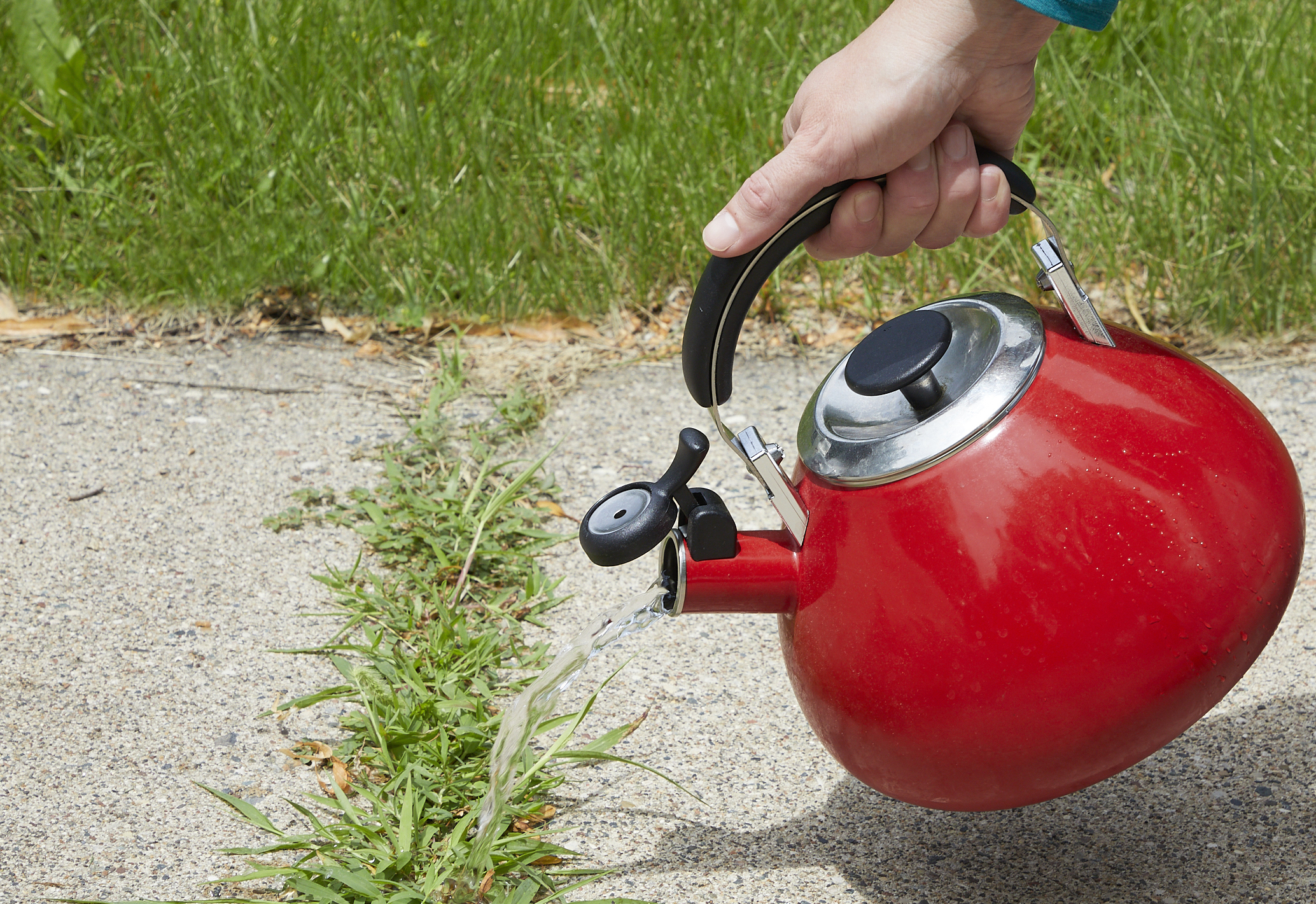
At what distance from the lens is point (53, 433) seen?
261 centimetres

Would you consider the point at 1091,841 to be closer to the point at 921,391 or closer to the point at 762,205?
the point at 921,391

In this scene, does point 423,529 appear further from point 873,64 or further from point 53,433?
point 873,64

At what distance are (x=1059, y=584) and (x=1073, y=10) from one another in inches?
25.8

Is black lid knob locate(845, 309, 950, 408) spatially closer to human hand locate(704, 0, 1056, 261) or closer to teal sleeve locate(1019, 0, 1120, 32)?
human hand locate(704, 0, 1056, 261)

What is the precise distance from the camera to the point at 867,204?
4.54 ft

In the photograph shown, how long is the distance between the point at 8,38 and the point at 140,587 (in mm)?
2139

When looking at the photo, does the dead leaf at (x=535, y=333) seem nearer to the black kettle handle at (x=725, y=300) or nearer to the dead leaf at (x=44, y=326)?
the dead leaf at (x=44, y=326)

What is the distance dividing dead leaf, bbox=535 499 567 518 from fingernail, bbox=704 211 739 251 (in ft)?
3.85

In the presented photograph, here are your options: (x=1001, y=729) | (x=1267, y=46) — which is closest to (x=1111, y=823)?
(x=1001, y=729)

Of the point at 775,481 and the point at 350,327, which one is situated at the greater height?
the point at 775,481

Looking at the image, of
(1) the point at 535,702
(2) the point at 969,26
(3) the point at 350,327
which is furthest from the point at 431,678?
(3) the point at 350,327

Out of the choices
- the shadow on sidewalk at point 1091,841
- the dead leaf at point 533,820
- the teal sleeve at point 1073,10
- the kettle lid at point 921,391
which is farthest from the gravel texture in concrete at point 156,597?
the teal sleeve at point 1073,10

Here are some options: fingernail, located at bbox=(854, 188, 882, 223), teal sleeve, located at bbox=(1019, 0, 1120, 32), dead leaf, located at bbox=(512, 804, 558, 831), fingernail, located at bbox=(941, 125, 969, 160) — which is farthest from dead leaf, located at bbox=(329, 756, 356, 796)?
teal sleeve, located at bbox=(1019, 0, 1120, 32)

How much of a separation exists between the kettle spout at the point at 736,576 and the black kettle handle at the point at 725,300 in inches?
7.2
